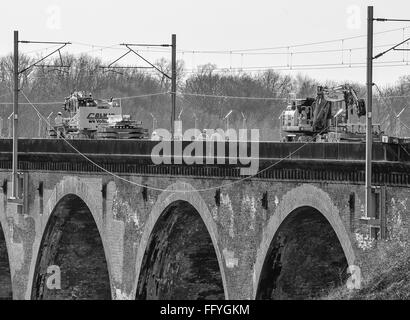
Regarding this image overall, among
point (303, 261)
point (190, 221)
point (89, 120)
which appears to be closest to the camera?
point (303, 261)

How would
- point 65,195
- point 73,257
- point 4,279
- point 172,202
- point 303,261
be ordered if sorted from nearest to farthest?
point 303,261 → point 172,202 → point 65,195 → point 73,257 → point 4,279

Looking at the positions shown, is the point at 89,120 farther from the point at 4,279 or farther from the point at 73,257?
the point at 73,257

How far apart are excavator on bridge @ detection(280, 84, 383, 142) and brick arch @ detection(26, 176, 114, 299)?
5.96 m

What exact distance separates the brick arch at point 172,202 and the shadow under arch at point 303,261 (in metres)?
1.68

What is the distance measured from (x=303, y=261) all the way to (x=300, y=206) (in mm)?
2339

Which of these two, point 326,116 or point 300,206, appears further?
point 326,116

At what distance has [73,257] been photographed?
4384 centimetres

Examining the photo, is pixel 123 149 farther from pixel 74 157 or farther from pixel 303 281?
pixel 303 281

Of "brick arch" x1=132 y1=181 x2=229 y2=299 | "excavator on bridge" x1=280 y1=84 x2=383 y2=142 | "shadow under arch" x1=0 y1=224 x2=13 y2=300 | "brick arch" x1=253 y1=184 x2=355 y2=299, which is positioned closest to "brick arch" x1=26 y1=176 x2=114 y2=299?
"brick arch" x1=132 y1=181 x2=229 y2=299

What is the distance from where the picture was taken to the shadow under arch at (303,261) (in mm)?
32375

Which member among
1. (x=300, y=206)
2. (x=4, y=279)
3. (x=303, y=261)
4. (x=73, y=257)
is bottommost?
(x=4, y=279)

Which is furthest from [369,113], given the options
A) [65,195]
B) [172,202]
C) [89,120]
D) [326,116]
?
[89,120]

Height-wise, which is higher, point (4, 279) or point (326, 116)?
point (326, 116)
